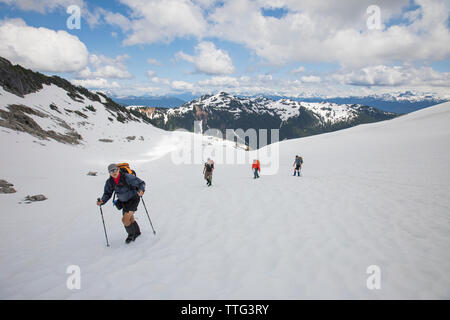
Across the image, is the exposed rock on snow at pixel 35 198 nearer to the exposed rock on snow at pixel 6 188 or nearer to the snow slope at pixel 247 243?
the snow slope at pixel 247 243

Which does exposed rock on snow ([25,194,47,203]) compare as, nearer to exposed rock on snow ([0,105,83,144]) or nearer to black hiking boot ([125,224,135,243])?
black hiking boot ([125,224,135,243])

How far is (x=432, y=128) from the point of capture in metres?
27.6

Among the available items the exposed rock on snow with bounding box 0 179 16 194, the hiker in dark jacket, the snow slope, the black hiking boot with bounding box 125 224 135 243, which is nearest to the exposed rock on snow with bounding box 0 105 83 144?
the exposed rock on snow with bounding box 0 179 16 194

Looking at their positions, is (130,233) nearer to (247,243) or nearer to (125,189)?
(125,189)

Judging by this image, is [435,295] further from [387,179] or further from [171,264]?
[387,179]

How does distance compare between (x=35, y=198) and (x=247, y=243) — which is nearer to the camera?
(x=247, y=243)

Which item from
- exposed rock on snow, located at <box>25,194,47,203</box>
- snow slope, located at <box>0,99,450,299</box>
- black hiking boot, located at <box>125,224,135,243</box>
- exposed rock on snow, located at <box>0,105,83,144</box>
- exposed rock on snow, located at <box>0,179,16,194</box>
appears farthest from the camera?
exposed rock on snow, located at <box>0,105,83,144</box>

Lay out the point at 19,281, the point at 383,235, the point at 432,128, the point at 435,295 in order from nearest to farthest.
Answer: the point at 435,295 < the point at 19,281 < the point at 383,235 < the point at 432,128

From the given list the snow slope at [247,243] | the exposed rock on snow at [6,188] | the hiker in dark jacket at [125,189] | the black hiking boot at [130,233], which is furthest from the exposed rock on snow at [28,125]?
the black hiking boot at [130,233]

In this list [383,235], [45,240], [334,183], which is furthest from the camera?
[334,183]

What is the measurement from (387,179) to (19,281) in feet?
58.4

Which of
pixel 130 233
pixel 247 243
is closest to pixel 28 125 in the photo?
pixel 130 233

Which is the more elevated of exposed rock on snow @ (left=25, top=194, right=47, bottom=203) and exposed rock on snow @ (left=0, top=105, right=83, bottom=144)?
exposed rock on snow @ (left=0, top=105, right=83, bottom=144)
